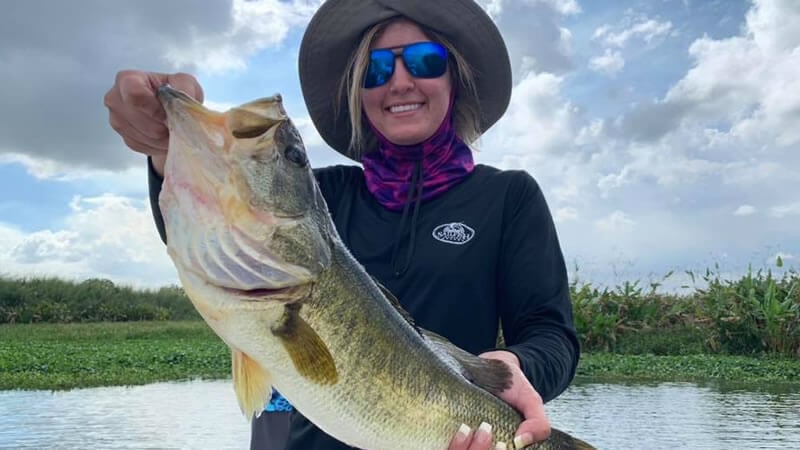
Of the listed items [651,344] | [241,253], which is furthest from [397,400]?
[651,344]

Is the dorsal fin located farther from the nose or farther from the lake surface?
the lake surface

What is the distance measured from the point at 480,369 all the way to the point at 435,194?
0.77m

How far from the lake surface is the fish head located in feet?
12.5

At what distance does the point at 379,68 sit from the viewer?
2.69 meters

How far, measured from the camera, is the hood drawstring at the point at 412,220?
257 cm

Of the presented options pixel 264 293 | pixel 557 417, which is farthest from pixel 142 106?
pixel 557 417

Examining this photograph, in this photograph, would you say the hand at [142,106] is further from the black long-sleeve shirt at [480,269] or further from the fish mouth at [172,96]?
the black long-sleeve shirt at [480,269]

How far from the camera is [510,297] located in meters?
2.59

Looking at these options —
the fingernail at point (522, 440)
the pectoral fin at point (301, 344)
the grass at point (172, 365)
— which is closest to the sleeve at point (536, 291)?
the fingernail at point (522, 440)

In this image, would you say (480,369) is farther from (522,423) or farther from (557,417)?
(557,417)

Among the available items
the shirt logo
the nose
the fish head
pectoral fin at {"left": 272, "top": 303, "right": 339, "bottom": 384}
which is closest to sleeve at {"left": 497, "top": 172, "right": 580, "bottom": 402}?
the shirt logo

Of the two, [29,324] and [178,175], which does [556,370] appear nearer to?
[178,175]

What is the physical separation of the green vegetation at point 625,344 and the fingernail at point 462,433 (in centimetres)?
657

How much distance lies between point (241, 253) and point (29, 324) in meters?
18.3
